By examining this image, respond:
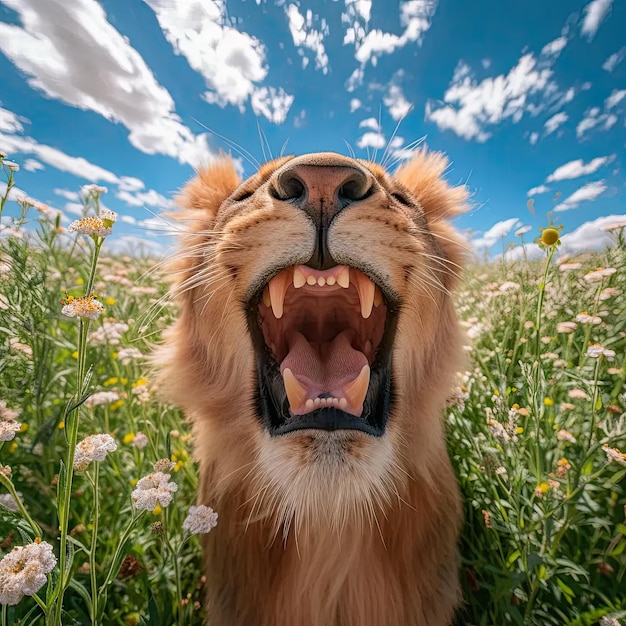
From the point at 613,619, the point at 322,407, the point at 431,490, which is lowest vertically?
the point at 613,619

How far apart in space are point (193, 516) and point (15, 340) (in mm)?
1220

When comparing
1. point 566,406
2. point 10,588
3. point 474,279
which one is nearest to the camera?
point 10,588

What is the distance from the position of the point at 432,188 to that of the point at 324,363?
103 centimetres

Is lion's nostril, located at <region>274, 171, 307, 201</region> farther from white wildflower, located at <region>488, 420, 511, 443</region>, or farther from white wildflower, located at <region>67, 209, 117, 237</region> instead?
white wildflower, located at <region>488, 420, 511, 443</region>

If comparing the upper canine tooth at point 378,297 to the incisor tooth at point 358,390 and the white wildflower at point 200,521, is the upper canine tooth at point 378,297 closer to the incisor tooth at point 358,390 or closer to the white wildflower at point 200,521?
the incisor tooth at point 358,390

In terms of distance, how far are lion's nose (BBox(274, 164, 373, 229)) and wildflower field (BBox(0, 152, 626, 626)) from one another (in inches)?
22.2

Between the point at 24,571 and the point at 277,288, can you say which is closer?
the point at 24,571

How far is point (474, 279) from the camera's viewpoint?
2.55 meters

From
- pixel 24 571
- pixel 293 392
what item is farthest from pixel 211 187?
pixel 24 571

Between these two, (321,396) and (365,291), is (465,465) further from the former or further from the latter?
(365,291)

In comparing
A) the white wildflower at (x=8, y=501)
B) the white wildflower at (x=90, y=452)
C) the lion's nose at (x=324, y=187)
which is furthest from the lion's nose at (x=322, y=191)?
the white wildflower at (x=8, y=501)

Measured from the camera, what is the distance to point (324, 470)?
150 centimetres

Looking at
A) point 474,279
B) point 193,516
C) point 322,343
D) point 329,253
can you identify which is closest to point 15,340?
point 193,516

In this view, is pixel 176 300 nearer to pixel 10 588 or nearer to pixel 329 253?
pixel 329 253
